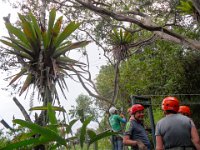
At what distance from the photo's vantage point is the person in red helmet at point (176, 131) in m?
3.11

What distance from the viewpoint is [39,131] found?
1.21 metres

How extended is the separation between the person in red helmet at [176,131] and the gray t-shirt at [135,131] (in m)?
0.78

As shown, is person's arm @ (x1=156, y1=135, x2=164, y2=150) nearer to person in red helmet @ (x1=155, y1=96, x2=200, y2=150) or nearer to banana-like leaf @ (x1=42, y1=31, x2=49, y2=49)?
person in red helmet @ (x1=155, y1=96, x2=200, y2=150)

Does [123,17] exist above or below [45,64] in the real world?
above

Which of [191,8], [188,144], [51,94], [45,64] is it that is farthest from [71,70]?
[191,8]

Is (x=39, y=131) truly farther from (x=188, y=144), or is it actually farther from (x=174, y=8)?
(x=174, y=8)

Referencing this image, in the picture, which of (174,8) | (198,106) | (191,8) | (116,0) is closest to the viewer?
(191,8)

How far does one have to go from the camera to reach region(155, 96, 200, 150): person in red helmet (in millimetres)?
3111

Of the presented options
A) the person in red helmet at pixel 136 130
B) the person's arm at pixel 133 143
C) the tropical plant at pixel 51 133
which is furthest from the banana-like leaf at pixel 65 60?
the tropical plant at pixel 51 133

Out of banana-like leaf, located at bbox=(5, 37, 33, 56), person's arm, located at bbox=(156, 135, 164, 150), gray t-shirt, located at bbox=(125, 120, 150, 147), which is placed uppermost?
banana-like leaf, located at bbox=(5, 37, 33, 56)

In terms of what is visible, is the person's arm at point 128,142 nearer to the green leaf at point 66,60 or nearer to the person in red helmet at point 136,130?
the person in red helmet at point 136,130

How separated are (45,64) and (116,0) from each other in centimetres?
702

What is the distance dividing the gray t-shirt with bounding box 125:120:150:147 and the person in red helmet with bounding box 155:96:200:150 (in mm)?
776

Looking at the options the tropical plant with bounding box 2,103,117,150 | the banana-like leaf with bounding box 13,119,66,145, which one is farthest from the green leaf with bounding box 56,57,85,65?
the banana-like leaf with bounding box 13,119,66,145
